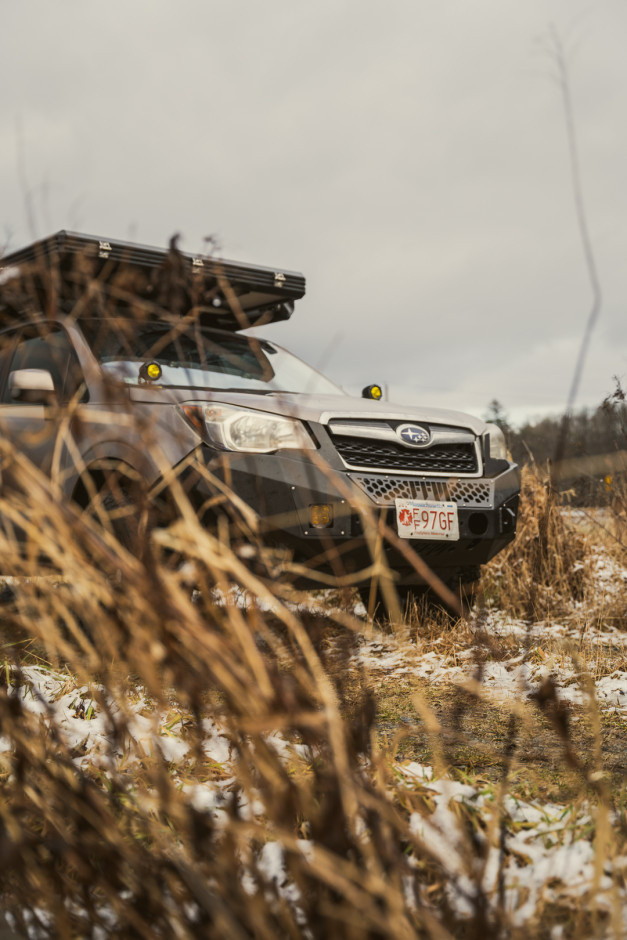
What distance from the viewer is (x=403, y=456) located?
443cm

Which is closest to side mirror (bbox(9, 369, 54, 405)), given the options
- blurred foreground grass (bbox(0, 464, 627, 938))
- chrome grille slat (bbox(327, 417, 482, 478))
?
chrome grille slat (bbox(327, 417, 482, 478))

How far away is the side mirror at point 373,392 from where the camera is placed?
5820 millimetres

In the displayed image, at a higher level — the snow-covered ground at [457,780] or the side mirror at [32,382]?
the side mirror at [32,382]

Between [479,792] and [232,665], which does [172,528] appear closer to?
[232,665]

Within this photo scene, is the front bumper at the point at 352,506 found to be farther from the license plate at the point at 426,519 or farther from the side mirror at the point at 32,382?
the side mirror at the point at 32,382

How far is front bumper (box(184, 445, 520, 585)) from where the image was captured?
3756 millimetres

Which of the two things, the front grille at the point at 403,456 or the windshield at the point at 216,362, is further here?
the windshield at the point at 216,362

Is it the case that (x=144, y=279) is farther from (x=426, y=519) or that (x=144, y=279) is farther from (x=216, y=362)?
(x=426, y=519)

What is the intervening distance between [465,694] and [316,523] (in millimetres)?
1015

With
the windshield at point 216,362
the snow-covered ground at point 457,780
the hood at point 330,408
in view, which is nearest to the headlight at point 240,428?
the hood at point 330,408

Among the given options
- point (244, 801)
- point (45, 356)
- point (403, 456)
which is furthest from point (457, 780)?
point (45, 356)

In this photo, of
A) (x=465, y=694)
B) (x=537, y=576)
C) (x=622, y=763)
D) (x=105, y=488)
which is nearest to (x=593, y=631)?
(x=537, y=576)

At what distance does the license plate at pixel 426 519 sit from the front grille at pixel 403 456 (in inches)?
8.8

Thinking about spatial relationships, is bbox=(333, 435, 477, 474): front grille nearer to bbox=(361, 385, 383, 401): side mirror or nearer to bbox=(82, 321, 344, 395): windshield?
bbox=(82, 321, 344, 395): windshield
